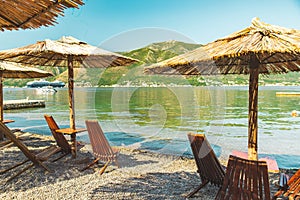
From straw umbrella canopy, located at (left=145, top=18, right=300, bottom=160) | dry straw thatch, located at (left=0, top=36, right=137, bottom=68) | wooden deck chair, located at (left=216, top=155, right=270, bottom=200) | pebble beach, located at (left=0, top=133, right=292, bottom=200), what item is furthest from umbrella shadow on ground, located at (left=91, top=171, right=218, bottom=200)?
dry straw thatch, located at (left=0, top=36, right=137, bottom=68)

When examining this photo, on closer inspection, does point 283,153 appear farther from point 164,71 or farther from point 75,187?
point 75,187

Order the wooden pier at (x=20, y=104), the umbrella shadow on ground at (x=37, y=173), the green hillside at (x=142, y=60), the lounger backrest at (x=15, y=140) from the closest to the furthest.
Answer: the lounger backrest at (x=15, y=140) → the umbrella shadow on ground at (x=37, y=173) → the green hillside at (x=142, y=60) → the wooden pier at (x=20, y=104)

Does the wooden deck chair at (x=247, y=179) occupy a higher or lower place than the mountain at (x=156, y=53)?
lower

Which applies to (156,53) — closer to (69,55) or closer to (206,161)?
(69,55)

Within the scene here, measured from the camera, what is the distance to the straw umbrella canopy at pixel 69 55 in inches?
195

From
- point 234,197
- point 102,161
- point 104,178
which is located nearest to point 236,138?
point 102,161

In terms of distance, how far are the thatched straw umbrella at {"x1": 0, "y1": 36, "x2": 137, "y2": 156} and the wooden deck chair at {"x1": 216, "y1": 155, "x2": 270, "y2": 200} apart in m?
3.37

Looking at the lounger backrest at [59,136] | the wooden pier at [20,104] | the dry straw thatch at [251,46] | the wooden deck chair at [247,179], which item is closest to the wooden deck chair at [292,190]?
the wooden deck chair at [247,179]

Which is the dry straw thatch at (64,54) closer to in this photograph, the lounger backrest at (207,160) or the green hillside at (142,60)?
the green hillside at (142,60)

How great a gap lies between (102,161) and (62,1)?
391cm

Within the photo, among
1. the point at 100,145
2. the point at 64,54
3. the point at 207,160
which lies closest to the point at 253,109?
the point at 207,160

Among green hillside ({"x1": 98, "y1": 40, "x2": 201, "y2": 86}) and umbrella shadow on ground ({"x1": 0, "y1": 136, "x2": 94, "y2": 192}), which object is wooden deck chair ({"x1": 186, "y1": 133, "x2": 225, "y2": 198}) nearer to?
green hillside ({"x1": 98, "y1": 40, "x2": 201, "y2": 86})

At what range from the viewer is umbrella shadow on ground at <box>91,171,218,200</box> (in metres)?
3.77

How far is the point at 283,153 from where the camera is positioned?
8625mm
